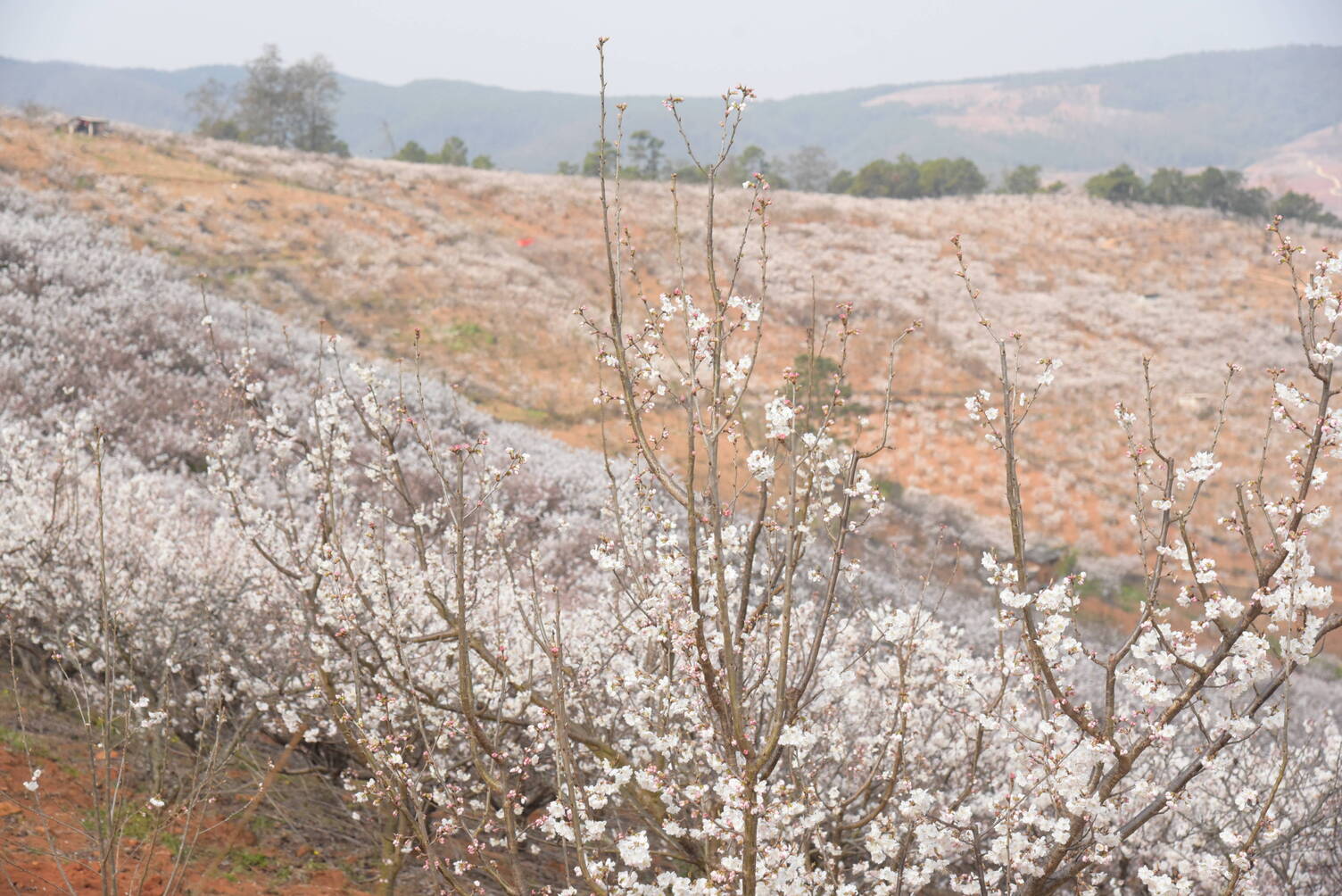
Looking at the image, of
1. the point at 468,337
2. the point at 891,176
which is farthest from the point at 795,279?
the point at 891,176

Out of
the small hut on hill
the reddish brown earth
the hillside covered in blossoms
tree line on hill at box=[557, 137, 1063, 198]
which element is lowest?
the reddish brown earth

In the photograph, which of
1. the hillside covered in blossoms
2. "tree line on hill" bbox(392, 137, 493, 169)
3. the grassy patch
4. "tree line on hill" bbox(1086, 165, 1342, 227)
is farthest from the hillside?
"tree line on hill" bbox(392, 137, 493, 169)

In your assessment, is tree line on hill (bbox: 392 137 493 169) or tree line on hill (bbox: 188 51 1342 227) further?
tree line on hill (bbox: 392 137 493 169)

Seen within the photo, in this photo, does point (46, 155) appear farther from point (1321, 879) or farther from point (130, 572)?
point (1321, 879)

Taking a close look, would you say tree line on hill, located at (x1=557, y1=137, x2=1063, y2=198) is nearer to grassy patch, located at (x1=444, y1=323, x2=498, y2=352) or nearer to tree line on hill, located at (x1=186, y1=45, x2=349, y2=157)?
tree line on hill, located at (x1=186, y1=45, x2=349, y2=157)

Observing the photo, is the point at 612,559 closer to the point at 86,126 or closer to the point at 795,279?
the point at 795,279

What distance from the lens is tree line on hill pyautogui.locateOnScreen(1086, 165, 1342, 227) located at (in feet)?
168

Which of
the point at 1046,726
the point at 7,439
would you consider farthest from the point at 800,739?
the point at 7,439

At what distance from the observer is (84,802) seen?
527cm

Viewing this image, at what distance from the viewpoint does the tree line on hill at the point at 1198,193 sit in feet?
168

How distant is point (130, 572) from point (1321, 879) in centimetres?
873

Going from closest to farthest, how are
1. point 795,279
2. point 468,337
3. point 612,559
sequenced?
point 612,559 → point 468,337 → point 795,279

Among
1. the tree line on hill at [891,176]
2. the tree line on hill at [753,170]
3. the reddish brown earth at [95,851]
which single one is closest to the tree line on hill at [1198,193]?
the tree line on hill at [753,170]

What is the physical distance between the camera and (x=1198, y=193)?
173 feet
